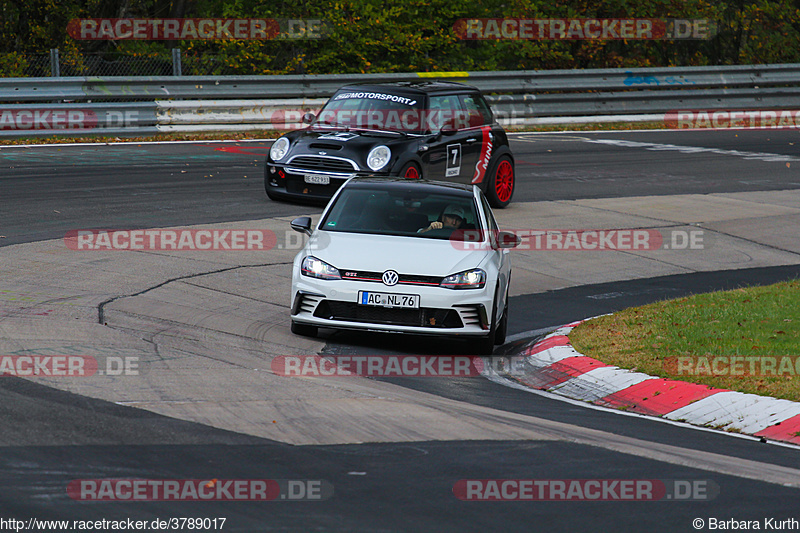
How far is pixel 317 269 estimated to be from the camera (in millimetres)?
9125

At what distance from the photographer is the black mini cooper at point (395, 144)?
14539 mm

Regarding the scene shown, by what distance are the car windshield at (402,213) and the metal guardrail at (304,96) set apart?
38.7ft

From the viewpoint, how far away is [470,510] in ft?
16.1

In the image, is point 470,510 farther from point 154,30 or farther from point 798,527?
point 154,30

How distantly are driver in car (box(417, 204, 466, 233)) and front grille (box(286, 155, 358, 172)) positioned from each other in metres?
4.47

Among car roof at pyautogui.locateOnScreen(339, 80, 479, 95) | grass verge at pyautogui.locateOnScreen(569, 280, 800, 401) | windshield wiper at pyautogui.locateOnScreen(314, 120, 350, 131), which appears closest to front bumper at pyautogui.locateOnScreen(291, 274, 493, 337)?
grass verge at pyautogui.locateOnScreen(569, 280, 800, 401)

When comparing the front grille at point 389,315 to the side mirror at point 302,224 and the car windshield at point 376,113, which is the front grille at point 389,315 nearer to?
the side mirror at point 302,224

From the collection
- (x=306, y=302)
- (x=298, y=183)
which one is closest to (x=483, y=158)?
(x=298, y=183)

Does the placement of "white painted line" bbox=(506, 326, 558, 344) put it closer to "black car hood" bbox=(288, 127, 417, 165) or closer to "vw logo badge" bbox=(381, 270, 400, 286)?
"vw logo badge" bbox=(381, 270, 400, 286)

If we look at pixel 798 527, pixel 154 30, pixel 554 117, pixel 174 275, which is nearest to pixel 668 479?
pixel 798 527

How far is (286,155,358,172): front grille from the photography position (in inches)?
567

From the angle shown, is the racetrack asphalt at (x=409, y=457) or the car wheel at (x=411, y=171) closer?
the racetrack asphalt at (x=409, y=457)

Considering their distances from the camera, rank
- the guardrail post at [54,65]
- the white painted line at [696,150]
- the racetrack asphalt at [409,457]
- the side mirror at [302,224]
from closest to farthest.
A: the racetrack asphalt at [409,457] < the side mirror at [302,224] < the guardrail post at [54,65] < the white painted line at [696,150]

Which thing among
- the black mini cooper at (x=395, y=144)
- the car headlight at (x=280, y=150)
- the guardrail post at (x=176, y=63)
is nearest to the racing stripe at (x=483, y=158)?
the black mini cooper at (x=395, y=144)
